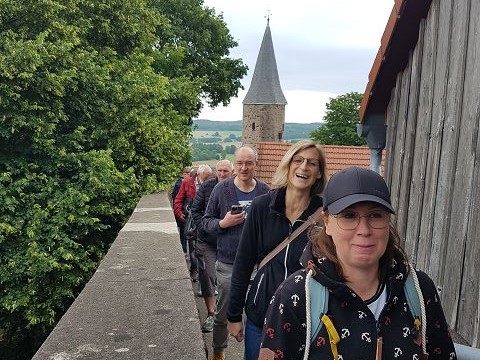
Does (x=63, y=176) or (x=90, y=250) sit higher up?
(x=63, y=176)

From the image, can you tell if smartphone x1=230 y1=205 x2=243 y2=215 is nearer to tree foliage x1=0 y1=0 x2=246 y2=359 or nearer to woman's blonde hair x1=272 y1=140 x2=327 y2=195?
woman's blonde hair x1=272 y1=140 x2=327 y2=195

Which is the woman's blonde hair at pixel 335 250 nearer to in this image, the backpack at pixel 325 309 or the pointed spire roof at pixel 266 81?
the backpack at pixel 325 309

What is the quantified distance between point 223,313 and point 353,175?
2.82 meters

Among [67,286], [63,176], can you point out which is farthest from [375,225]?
[63,176]

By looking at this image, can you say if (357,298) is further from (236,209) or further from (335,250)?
(236,209)

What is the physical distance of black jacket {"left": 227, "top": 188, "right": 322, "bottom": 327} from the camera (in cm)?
274

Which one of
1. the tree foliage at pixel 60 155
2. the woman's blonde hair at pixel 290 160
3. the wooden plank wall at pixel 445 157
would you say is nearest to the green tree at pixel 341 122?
the tree foliage at pixel 60 155

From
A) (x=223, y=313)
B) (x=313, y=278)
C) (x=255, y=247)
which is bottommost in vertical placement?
(x=223, y=313)

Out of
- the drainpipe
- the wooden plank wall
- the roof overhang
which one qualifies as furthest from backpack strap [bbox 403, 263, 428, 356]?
the drainpipe

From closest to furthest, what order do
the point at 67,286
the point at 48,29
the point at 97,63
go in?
1. the point at 67,286
2. the point at 48,29
3. the point at 97,63

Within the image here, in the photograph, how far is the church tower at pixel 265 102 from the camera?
51.1 metres

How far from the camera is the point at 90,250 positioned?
939 centimetres

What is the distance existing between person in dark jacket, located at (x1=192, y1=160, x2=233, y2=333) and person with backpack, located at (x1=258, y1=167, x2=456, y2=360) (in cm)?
298

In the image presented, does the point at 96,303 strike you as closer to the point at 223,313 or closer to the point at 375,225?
the point at 223,313
